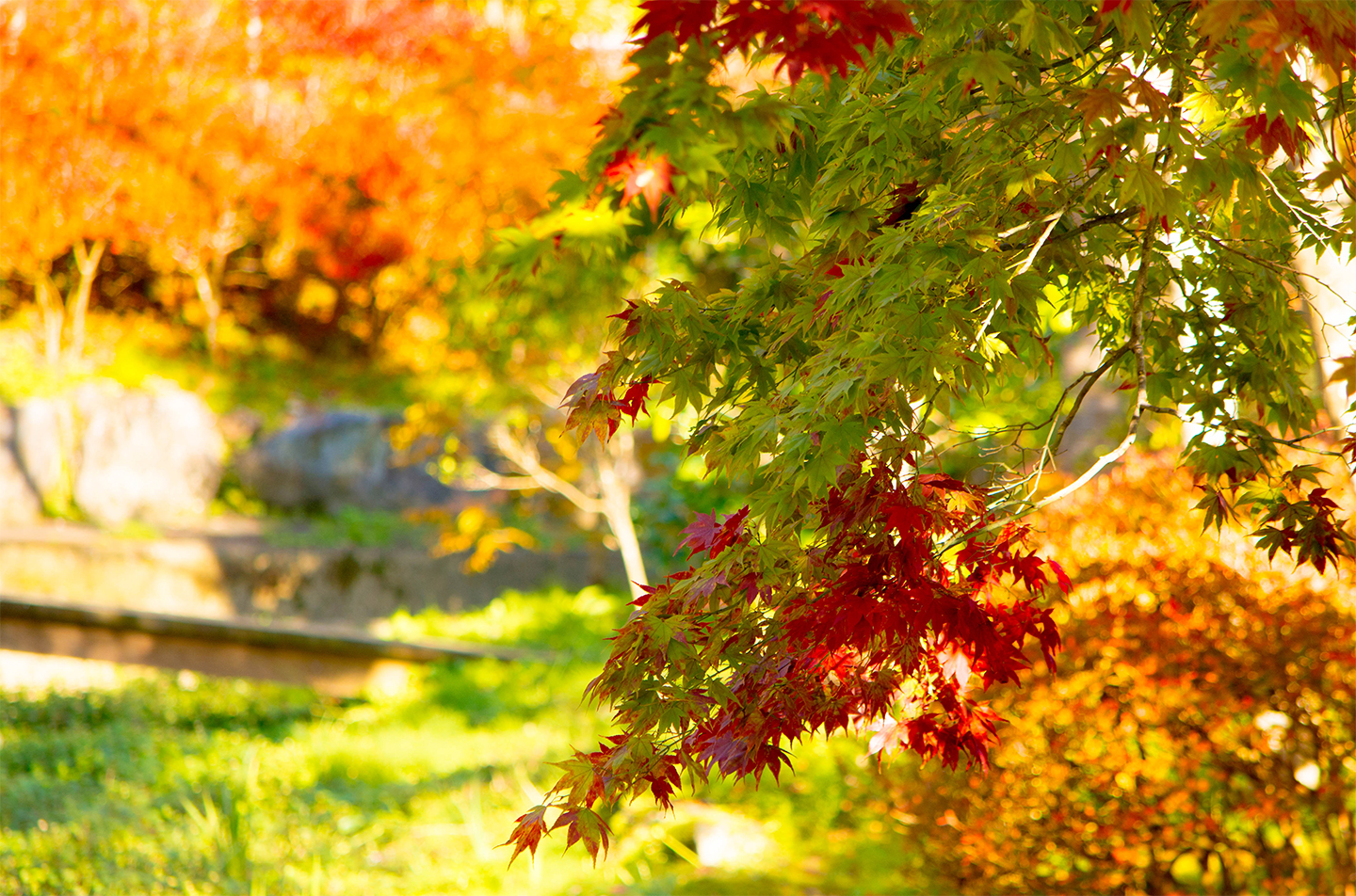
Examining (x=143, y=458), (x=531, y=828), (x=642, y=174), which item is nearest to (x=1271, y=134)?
(x=642, y=174)

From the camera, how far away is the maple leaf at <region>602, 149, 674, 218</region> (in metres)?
1.33

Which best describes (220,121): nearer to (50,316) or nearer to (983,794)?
(50,316)

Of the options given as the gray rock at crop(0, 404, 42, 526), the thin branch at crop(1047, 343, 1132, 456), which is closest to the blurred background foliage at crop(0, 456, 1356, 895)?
the thin branch at crop(1047, 343, 1132, 456)

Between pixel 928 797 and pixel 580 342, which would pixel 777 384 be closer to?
pixel 928 797

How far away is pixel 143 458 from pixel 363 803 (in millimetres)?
8002

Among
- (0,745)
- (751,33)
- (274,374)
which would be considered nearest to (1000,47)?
(751,33)

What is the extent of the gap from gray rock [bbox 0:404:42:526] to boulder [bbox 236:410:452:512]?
2034mm

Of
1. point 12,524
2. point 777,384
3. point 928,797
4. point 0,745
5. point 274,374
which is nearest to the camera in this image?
point 777,384

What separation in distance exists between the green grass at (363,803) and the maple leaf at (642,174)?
2.27 m

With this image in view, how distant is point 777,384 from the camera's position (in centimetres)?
199

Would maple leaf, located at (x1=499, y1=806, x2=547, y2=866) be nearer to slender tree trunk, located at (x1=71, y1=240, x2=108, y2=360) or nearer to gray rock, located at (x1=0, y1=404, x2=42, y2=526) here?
gray rock, located at (x1=0, y1=404, x2=42, y2=526)

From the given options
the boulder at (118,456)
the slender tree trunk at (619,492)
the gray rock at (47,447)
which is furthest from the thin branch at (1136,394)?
the gray rock at (47,447)

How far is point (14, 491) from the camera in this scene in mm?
11195

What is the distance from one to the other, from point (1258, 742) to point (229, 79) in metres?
11.5
